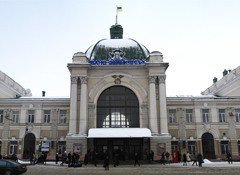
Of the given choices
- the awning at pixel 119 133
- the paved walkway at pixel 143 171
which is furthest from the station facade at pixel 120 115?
the paved walkway at pixel 143 171

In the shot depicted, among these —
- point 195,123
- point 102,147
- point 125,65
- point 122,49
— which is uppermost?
point 122,49

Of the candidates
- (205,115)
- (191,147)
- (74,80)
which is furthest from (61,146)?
(205,115)

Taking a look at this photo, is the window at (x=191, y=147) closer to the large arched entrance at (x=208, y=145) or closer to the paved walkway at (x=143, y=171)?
the large arched entrance at (x=208, y=145)

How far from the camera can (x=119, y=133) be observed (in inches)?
1490

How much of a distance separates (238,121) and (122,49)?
732 inches

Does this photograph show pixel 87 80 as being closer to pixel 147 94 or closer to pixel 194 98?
pixel 147 94

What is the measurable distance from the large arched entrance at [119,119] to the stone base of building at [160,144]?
815 millimetres

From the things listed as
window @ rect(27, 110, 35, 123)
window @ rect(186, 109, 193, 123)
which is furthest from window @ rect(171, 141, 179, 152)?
window @ rect(27, 110, 35, 123)

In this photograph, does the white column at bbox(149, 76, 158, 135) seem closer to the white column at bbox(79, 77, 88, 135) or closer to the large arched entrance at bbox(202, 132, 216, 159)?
the large arched entrance at bbox(202, 132, 216, 159)

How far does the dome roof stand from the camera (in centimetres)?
4331

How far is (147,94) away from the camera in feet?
135

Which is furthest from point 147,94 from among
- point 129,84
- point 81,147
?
point 81,147

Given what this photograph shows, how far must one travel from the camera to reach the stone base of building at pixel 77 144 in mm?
38719

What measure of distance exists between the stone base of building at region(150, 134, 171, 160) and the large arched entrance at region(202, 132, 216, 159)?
20.9 feet
